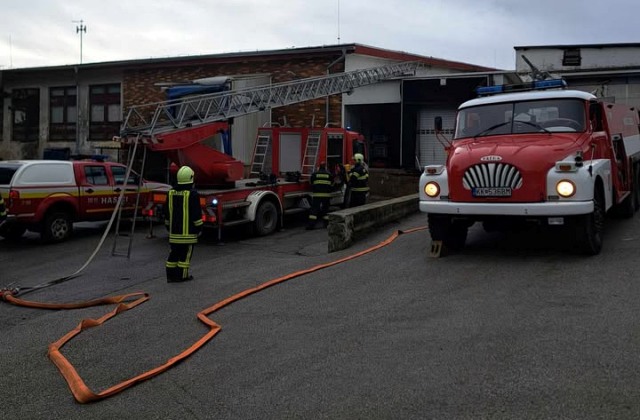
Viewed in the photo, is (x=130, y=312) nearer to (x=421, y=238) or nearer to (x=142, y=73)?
(x=421, y=238)

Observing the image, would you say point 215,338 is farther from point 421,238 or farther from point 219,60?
point 219,60

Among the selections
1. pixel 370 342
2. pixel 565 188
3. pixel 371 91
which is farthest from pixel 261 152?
pixel 370 342

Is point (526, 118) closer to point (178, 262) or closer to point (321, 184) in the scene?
point (178, 262)

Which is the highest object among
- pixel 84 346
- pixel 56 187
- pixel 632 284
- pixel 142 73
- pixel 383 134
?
pixel 142 73

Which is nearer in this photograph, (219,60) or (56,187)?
(56,187)

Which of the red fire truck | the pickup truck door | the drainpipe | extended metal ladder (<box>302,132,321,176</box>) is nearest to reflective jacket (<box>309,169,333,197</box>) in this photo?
extended metal ladder (<box>302,132,321,176</box>)

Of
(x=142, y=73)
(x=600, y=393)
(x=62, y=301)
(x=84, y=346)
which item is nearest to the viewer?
(x=600, y=393)

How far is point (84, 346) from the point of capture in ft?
18.9

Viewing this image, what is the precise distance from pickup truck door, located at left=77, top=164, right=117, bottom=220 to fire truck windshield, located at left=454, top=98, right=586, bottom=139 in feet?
27.5

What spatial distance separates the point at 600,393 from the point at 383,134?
807 inches

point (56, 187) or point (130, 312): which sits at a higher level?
point (56, 187)

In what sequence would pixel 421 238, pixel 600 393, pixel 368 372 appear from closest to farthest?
pixel 600 393
pixel 368 372
pixel 421 238

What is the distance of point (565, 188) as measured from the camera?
736cm

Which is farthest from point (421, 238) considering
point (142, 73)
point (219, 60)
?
point (142, 73)
